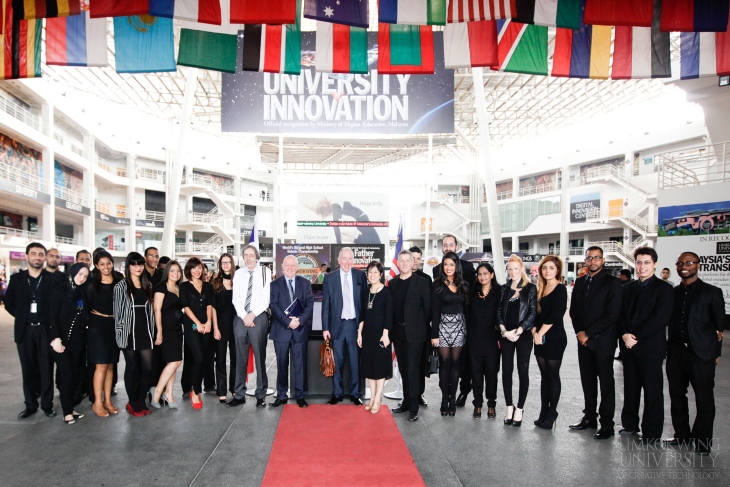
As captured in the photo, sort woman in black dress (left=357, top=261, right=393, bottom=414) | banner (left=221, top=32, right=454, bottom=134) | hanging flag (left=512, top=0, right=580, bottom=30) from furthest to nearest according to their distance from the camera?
banner (left=221, top=32, right=454, bottom=134) < hanging flag (left=512, top=0, right=580, bottom=30) < woman in black dress (left=357, top=261, right=393, bottom=414)

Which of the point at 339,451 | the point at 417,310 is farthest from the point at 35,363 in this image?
the point at 417,310

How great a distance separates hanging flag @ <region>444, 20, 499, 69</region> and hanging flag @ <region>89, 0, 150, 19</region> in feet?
12.4

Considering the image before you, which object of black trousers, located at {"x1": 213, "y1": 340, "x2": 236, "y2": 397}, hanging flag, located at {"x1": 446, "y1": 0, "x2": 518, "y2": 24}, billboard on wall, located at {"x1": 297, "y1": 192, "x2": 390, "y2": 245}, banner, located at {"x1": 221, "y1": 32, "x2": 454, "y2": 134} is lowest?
black trousers, located at {"x1": 213, "y1": 340, "x2": 236, "y2": 397}

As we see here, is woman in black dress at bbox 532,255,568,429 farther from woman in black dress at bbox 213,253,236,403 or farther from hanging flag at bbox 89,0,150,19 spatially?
hanging flag at bbox 89,0,150,19

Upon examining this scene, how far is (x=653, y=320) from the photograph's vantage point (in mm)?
4023

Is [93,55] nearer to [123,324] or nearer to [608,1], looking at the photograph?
[123,324]

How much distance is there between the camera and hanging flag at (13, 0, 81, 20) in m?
5.32

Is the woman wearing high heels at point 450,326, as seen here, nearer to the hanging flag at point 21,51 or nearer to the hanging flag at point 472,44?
the hanging flag at point 472,44

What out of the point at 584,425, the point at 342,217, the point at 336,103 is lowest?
the point at 584,425

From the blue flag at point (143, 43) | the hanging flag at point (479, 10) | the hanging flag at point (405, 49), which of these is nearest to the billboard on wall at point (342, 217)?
the hanging flag at point (405, 49)

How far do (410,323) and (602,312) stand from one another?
1822mm

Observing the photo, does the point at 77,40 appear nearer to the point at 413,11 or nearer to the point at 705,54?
the point at 413,11

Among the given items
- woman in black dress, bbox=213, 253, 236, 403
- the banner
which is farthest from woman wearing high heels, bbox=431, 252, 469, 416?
the banner

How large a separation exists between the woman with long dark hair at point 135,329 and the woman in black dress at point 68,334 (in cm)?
38
